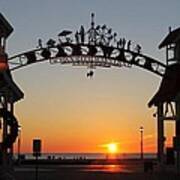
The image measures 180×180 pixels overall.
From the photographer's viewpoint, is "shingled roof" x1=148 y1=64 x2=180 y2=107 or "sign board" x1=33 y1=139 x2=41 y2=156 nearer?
"sign board" x1=33 y1=139 x2=41 y2=156

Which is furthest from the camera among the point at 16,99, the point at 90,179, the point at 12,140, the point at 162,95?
the point at 162,95

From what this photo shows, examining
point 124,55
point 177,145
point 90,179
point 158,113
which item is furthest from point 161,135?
point 177,145

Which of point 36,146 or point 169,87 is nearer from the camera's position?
point 36,146

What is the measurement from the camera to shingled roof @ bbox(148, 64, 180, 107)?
2207 inches

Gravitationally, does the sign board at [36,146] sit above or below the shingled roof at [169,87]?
below

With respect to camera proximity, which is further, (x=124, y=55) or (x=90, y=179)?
(x=124, y=55)

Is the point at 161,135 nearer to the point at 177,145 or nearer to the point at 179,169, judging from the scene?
the point at 179,169

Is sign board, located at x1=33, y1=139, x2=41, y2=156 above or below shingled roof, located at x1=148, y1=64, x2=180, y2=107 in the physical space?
below

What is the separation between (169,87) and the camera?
2343 inches

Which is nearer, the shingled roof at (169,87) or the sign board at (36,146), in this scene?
the sign board at (36,146)

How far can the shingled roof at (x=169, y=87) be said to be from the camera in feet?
184

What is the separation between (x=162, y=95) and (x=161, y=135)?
145 inches

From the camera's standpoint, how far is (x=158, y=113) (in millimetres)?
63688

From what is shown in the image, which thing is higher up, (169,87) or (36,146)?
(169,87)
